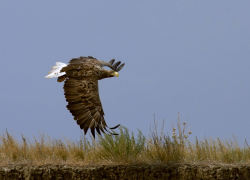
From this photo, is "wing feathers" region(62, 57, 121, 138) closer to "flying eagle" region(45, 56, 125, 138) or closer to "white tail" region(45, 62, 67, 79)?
"flying eagle" region(45, 56, 125, 138)

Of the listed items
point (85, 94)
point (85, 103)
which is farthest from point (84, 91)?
point (85, 103)

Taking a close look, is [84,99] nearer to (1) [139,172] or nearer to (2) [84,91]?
(2) [84,91]

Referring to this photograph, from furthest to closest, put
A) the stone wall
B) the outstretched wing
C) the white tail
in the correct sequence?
1. the white tail
2. the stone wall
3. the outstretched wing

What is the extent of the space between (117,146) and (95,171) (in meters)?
0.86

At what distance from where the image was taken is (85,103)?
21.5 ft

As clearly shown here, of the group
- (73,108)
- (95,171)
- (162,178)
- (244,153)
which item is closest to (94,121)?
(73,108)

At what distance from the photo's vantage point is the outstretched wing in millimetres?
6316

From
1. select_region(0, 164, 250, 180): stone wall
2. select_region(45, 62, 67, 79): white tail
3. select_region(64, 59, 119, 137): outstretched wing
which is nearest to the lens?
select_region(64, 59, 119, 137): outstretched wing

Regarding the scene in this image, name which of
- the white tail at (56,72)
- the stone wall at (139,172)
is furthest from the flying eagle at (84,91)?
the stone wall at (139,172)

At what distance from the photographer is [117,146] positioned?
7.84 metres

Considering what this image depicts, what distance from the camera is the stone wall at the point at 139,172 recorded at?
717 cm

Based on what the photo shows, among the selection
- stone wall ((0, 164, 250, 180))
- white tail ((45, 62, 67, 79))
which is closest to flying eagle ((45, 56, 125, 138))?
white tail ((45, 62, 67, 79))

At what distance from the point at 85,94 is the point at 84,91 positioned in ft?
0.24

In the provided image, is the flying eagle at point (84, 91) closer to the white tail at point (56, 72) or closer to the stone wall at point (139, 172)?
the white tail at point (56, 72)
